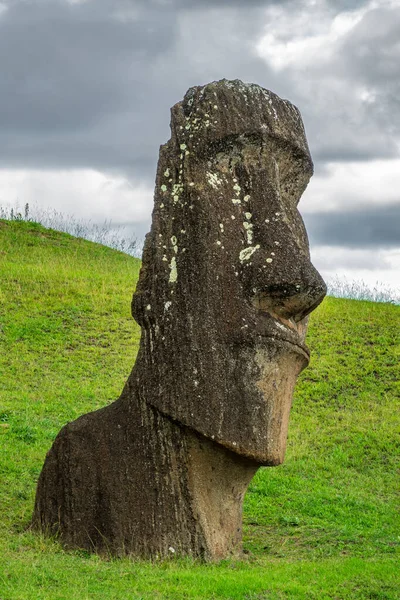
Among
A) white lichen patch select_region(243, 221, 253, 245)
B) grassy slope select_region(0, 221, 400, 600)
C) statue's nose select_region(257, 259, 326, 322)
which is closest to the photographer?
grassy slope select_region(0, 221, 400, 600)

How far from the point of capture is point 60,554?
310 inches

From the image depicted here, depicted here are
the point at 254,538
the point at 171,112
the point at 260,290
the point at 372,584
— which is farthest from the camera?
the point at 254,538

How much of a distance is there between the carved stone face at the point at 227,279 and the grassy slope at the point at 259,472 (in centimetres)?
137

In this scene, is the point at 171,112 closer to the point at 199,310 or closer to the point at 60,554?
the point at 199,310

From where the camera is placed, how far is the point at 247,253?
7.85 metres

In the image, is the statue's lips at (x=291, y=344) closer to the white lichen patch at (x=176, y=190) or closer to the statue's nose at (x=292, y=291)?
the statue's nose at (x=292, y=291)

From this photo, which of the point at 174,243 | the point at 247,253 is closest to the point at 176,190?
the point at 174,243

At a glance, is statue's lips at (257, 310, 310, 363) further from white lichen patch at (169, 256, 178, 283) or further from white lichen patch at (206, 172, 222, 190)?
A: white lichen patch at (206, 172, 222, 190)

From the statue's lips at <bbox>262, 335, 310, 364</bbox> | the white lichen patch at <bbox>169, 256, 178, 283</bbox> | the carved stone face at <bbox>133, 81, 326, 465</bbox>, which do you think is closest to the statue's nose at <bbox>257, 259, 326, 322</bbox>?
the carved stone face at <bbox>133, 81, 326, 465</bbox>

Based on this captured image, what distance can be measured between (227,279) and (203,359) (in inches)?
30.4

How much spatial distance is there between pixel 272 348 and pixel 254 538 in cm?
269

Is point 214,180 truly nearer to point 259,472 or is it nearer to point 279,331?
point 279,331

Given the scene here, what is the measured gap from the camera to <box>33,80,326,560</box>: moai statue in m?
7.68

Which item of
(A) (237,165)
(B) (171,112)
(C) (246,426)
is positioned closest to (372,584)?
(C) (246,426)
